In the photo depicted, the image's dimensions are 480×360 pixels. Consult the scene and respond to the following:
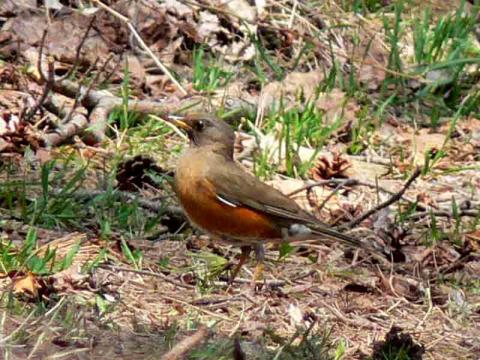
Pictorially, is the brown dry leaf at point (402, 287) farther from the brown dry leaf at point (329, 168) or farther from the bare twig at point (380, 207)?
the brown dry leaf at point (329, 168)

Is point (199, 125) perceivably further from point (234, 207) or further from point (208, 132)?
point (234, 207)

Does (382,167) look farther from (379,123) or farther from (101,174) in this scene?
(101,174)

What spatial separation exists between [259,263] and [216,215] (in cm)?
30

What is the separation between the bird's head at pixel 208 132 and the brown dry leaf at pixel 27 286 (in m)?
1.12

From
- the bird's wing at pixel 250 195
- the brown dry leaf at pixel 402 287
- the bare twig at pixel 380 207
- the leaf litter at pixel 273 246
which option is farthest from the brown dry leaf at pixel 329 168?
the bird's wing at pixel 250 195

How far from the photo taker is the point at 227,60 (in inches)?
320

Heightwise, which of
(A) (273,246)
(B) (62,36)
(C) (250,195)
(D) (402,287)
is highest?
(C) (250,195)

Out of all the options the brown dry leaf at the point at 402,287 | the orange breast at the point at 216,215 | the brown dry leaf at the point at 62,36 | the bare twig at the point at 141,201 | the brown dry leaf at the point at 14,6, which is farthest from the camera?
the brown dry leaf at the point at 14,6

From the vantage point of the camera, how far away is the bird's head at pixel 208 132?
212 inches

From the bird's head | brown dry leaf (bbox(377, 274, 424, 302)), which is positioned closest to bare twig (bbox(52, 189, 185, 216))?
the bird's head

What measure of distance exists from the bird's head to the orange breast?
1.06ft

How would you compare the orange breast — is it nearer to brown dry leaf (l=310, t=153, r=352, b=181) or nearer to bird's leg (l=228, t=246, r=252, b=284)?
bird's leg (l=228, t=246, r=252, b=284)

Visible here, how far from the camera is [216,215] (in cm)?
507

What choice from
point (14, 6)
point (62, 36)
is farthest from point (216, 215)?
point (14, 6)
